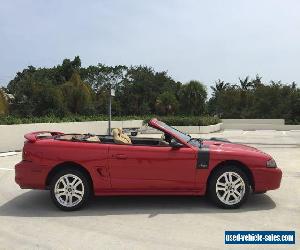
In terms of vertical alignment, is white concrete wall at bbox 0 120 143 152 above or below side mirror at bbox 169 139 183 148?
below

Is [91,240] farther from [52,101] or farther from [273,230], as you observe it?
[52,101]

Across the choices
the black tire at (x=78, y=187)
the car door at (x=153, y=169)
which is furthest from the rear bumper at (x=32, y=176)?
the car door at (x=153, y=169)

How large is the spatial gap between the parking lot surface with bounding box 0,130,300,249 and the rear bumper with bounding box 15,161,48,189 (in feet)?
1.30

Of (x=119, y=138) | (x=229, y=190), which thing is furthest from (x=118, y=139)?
(x=229, y=190)

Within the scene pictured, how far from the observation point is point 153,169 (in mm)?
6398

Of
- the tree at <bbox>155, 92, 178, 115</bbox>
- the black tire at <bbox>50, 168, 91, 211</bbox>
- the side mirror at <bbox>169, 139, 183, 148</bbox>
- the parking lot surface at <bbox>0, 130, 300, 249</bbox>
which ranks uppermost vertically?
the tree at <bbox>155, 92, 178, 115</bbox>

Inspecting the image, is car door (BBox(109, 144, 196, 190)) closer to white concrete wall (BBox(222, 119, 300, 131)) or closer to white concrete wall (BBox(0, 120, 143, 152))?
white concrete wall (BBox(0, 120, 143, 152))

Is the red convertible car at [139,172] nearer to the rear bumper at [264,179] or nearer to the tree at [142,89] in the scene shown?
the rear bumper at [264,179]

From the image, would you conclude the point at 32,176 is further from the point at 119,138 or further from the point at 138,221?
the point at 138,221

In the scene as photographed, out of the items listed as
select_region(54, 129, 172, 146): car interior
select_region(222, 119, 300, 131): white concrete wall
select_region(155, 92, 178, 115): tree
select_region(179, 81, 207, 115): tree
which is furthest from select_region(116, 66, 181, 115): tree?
select_region(54, 129, 172, 146): car interior

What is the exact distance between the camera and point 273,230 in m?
5.34

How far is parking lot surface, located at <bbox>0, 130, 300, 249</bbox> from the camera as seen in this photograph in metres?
4.96

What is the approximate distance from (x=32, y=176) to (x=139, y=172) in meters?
1.59

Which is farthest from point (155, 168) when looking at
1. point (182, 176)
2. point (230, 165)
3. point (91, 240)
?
point (91, 240)
